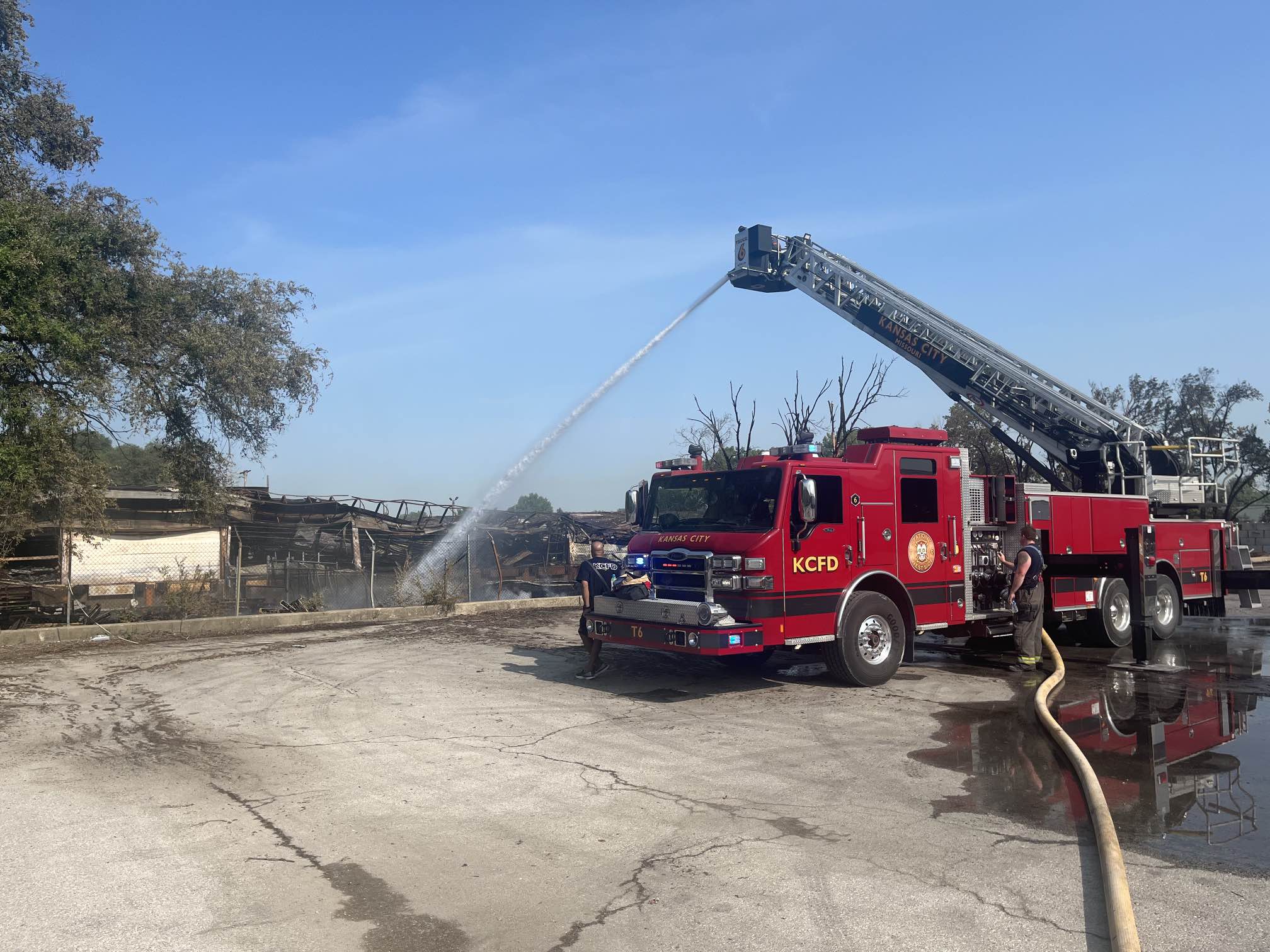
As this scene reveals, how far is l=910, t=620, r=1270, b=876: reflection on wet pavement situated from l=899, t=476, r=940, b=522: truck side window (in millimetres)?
2152

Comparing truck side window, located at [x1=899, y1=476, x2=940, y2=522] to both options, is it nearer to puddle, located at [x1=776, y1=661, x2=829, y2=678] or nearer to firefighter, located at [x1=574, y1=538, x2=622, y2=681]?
puddle, located at [x1=776, y1=661, x2=829, y2=678]

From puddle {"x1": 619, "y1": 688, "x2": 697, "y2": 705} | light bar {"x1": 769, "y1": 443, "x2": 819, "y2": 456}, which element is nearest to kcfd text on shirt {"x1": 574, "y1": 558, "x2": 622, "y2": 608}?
puddle {"x1": 619, "y1": 688, "x2": 697, "y2": 705}

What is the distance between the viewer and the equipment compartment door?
10.4m

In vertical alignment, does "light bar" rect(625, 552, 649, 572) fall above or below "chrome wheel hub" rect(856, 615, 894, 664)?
above

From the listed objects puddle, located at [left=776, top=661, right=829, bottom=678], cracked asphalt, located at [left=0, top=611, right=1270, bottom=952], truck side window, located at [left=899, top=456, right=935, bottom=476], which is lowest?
puddle, located at [left=776, top=661, right=829, bottom=678]

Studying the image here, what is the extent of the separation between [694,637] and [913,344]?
1060 cm

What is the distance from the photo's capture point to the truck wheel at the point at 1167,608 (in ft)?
44.8

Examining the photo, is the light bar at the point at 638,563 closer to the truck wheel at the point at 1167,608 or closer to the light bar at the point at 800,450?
the light bar at the point at 800,450

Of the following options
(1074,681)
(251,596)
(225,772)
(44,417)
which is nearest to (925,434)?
(1074,681)

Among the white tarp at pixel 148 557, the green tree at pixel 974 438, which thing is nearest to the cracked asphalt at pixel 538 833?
the white tarp at pixel 148 557

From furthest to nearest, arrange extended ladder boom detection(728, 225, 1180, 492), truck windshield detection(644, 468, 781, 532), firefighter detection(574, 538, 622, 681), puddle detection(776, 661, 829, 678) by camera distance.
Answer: extended ladder boom detection(728, 225, 1180, 492) < puddle detection(776, 661, 829, 678) < firefighter detection(574, 538, 622, 681) < truck windshield detection(644, 468, 781, 532)

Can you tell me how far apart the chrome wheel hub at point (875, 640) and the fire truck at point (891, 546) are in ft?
0.07

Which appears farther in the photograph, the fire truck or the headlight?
the fire truck

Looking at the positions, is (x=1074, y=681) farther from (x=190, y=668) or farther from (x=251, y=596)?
(x=251, y=596)
